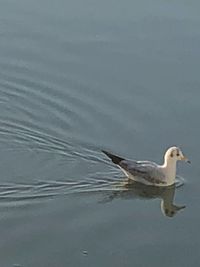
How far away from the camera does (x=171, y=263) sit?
26.4 feet

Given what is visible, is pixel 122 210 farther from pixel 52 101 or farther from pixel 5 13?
pixel 5 13

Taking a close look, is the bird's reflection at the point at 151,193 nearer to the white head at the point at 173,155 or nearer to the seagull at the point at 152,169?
the seagull at the point at 152,169

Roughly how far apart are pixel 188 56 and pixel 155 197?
3332mm

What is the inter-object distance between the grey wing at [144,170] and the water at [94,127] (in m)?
0.16

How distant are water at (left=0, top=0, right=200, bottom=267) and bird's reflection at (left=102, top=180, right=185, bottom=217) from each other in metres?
0.02

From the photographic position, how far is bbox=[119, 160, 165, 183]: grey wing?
9328mm

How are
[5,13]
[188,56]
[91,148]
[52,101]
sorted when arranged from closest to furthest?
1. [91,148]
2. [52,101]
3. [188,56]
4. [5,13]

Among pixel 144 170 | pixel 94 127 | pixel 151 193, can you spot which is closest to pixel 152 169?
pixel 144 170

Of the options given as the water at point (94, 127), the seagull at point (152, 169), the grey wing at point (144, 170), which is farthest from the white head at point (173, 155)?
the water at point (94, 127)

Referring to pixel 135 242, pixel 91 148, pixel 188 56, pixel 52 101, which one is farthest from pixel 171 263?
pixel 188 56

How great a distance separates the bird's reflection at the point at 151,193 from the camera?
9094mm

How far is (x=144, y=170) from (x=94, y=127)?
1.00 meters

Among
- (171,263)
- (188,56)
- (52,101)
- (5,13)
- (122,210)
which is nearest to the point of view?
(171,263)

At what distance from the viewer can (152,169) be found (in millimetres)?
9438
